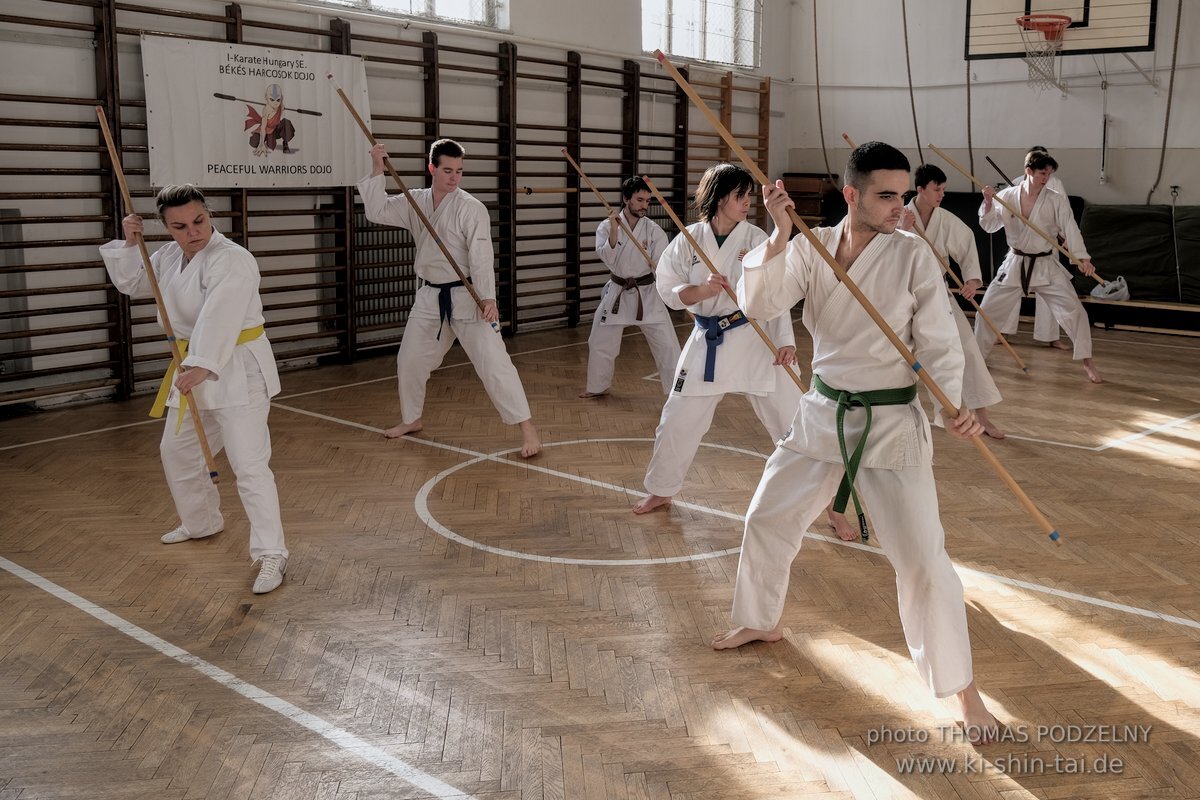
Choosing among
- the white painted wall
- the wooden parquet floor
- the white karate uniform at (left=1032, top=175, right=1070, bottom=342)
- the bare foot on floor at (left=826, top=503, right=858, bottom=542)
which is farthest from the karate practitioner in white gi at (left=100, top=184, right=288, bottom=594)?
the white painted wall

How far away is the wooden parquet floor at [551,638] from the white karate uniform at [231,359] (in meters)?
0.31

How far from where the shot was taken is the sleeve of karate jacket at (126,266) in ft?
14.0

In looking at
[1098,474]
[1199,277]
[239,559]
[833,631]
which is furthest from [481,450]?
[1199,277]

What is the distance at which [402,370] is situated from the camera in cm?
611

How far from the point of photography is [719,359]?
4449mm

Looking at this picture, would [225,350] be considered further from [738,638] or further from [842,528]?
[842,528]

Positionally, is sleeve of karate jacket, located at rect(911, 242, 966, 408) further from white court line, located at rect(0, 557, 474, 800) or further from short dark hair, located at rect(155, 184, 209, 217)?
short dark hair, located at rect(155, 184, 209, 217)

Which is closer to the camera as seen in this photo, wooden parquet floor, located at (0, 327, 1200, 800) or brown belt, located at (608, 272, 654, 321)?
wooden parquet floor, located at (0, 327, 1200, 800)

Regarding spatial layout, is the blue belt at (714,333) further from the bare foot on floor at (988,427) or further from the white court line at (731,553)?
the bare foot on floor at (988,427)

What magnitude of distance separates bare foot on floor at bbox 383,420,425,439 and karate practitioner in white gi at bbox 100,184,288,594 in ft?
6.36

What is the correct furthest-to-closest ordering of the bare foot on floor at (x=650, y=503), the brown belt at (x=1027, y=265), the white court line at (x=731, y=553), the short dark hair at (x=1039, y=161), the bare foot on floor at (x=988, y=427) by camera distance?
the brown belt at (x=1027, y=265), the short dark hair at (x=1039, y=161), the bare foot on floor at (x=988, y=427), the bare foot on floor at (x=650, y=503), the white court line at (x=731, y=553)

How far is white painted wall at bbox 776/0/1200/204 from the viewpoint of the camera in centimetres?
1058

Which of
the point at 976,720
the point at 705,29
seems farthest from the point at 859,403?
the point at 705,29

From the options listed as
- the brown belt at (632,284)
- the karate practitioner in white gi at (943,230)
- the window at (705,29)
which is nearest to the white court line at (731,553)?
the brown belt at (632,284)
